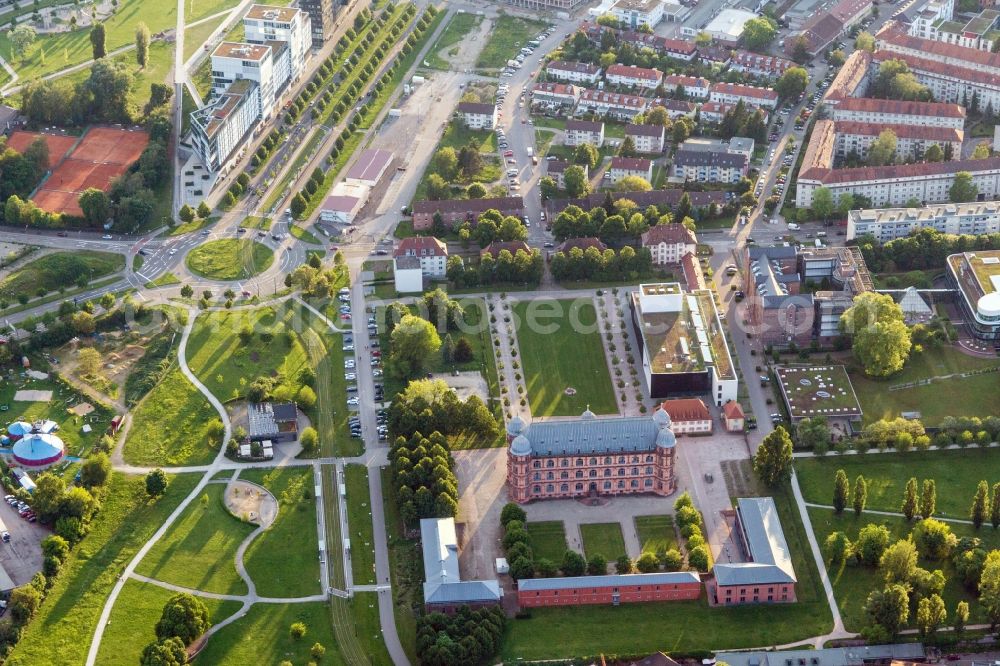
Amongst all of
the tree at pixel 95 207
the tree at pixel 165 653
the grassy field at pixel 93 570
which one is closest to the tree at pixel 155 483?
the grassy field at pixel 93 570

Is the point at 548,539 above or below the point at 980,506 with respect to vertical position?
below

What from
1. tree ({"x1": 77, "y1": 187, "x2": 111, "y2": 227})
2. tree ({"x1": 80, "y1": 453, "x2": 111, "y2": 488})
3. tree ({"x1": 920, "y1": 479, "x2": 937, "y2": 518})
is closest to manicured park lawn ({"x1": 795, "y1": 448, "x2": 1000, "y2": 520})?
tree ({"x1": 920, "y1": 479, "x2": 937, "y2": 518})

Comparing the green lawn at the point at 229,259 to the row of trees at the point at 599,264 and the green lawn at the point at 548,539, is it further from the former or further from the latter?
the green lawn at the point at 548,539

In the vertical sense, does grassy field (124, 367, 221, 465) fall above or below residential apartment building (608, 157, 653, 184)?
below

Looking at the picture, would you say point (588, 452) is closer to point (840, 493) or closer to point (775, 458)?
point (775, 458)

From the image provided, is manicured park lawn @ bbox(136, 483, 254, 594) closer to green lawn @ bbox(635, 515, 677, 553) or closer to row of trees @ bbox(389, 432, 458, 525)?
row of trees @ bbox(389, 432, 458, 525)

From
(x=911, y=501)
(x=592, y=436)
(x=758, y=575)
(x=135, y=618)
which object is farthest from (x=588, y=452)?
(x=135, y=618)
